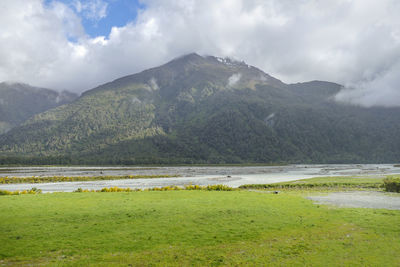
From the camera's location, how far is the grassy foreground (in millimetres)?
13398

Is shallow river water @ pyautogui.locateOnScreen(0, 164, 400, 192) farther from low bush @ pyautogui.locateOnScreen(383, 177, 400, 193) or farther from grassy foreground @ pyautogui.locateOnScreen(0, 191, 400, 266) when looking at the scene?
grassy foreground @ pyautogui.locateOnScreen(0, 191, 400, 266)

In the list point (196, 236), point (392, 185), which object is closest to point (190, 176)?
point (392, 185)

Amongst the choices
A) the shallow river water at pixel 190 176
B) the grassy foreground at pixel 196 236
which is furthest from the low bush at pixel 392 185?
the shallow river water at pixel 190 176

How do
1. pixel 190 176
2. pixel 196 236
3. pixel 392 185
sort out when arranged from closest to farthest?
pixel 196 236 < pixel 392 185 < pixel 190 176

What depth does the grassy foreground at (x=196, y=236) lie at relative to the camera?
13.4 m

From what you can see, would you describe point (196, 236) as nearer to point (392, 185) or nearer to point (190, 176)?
point (392, 185)

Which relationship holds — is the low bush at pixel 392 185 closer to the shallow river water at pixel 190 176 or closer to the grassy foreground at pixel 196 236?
the grassy foreground at pixel 196 236

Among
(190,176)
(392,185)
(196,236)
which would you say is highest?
(196,236)

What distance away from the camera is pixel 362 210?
23.9 metres

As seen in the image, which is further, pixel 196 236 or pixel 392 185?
pixel 392 185

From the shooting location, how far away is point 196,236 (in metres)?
16.6

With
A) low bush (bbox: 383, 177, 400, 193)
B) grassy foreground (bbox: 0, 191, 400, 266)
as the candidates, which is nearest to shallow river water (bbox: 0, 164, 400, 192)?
low bush (bbox: 383, 177, 400, 193)

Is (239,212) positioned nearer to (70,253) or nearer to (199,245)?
(199,245)

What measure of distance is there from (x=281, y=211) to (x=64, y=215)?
16.4 meters
